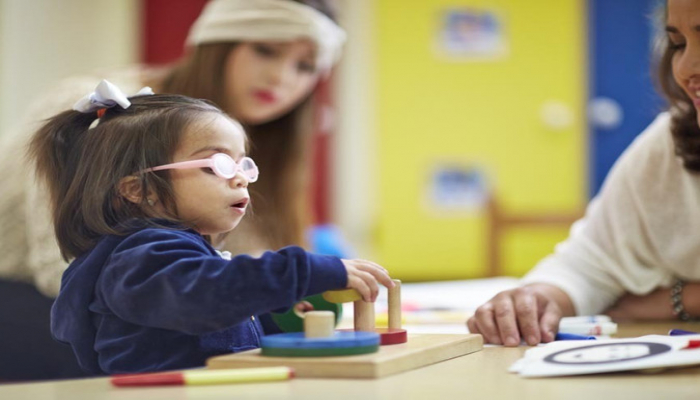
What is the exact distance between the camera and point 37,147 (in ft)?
3.21

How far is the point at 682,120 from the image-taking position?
1414 mm

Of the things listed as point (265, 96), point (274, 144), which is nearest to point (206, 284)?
point (265, 96)

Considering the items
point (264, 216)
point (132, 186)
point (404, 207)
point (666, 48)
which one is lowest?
point (404, 207)

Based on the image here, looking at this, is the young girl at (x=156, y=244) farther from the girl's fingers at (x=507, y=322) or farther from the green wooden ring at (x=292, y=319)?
the girl's fingers at (x=507, y=322)

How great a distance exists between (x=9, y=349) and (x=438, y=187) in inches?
125

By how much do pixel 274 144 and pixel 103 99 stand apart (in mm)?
1232

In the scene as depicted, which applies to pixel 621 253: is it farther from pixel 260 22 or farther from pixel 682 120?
pixel 260 22

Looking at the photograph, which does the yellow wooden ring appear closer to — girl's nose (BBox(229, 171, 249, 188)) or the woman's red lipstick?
girl's nose (BBox(229, 171, 249, 188))

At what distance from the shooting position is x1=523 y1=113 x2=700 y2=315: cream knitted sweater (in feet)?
4.71

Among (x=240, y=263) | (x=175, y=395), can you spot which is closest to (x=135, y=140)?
(x=240, y=263)

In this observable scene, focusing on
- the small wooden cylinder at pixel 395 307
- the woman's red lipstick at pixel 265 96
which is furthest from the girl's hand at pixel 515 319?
the woman's red lipstick at pixel 265 96

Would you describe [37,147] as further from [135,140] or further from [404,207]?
[404,207]

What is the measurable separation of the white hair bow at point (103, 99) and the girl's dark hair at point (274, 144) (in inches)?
34.5

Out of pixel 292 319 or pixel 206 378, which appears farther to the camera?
pixel 292 319
